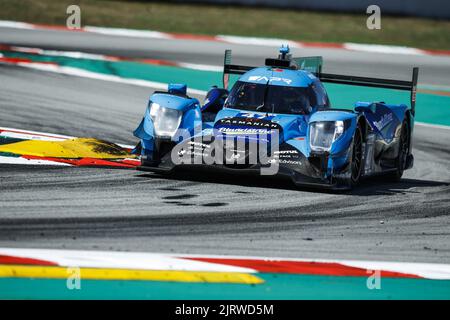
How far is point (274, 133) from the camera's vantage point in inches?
447

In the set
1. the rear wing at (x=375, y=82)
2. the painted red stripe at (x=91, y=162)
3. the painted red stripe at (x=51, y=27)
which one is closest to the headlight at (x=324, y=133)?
the rear wing at (x=375, y=82)

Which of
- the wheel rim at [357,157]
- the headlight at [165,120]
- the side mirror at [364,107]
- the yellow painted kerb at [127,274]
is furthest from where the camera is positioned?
the side mirror at [364,107]

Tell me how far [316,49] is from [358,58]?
3.85ft

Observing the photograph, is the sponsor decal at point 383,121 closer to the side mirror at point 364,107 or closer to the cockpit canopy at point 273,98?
the side mirror at point 364,107

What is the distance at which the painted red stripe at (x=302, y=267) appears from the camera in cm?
766

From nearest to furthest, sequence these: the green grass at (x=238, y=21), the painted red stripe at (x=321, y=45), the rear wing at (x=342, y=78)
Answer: the rear wing at (x=342, y=78)
the painted red stripe at (x=321, y=45)
the green grass at (x=238, y=21)

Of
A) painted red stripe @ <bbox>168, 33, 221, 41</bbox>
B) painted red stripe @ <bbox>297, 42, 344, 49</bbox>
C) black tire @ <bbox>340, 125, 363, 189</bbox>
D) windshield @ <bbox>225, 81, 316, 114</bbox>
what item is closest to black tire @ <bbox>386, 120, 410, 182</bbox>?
black tire @ <bbox>340, 125, 363, 189</bbox>

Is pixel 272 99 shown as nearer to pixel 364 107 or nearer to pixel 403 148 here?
pixel 364 107

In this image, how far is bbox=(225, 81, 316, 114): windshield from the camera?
39.9 ft

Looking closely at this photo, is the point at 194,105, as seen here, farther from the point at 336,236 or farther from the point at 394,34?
the point at 394,34

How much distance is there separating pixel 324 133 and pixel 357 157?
84cm

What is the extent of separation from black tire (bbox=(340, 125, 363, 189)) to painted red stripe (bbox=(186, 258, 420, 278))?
373 cm

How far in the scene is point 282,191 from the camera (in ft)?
37.2
